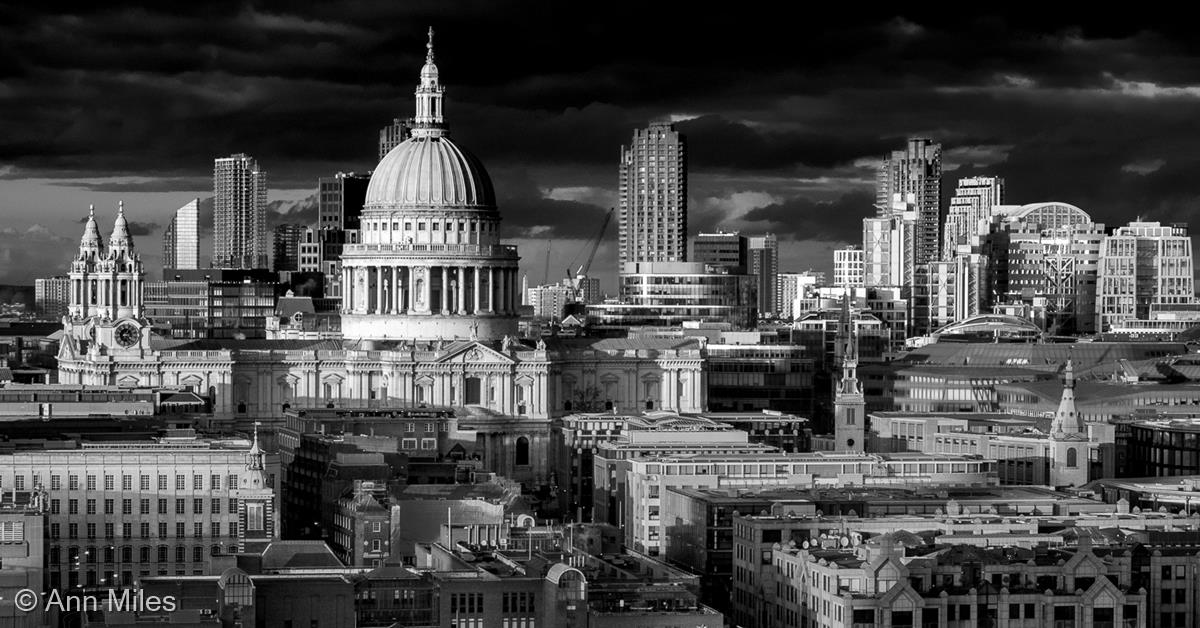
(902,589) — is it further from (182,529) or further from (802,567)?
(182,529)

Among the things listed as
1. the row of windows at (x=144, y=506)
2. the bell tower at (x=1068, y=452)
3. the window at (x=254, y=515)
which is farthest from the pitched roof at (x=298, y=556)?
the bell tower at (x=1068, y=452)

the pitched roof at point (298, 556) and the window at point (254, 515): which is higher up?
the window at point (254, 515)

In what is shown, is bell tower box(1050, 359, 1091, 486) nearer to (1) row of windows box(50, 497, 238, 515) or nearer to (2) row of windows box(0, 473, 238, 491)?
(2) row of windows box(0, 473, 238, 491)

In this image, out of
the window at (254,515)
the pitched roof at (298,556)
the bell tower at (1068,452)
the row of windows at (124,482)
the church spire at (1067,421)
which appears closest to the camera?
the pitched roof at (298,556)

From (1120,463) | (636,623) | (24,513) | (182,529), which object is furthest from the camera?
(1120,463)

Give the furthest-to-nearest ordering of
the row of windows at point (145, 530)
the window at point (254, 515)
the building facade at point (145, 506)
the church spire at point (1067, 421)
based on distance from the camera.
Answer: the church spire at point (1067, 421) < the window at point (254, 515) < the row of windows at point (145, 530) < the building facade at point (145, 506)


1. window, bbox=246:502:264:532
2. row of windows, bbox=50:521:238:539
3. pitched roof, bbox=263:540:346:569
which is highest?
window, bbox=246:502:264:532

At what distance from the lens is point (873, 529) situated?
151000mm

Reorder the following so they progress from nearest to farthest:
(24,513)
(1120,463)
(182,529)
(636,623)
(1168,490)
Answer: (636,623)
(24,513)
(182,529)
(1168,490)
(1120,463)

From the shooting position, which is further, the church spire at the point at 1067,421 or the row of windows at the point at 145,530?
the church spire at the point at 1067,421

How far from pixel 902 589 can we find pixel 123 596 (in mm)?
28204

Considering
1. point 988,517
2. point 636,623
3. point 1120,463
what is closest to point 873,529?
point 988,517

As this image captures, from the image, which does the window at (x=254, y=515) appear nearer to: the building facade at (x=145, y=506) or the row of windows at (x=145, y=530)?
the building facade at (x=145, y=506)

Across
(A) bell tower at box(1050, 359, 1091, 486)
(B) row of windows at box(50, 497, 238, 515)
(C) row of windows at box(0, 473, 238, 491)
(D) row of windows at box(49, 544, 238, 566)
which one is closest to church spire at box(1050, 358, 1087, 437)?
(A) bell tower at box(1050, 359, 1091, 486)
